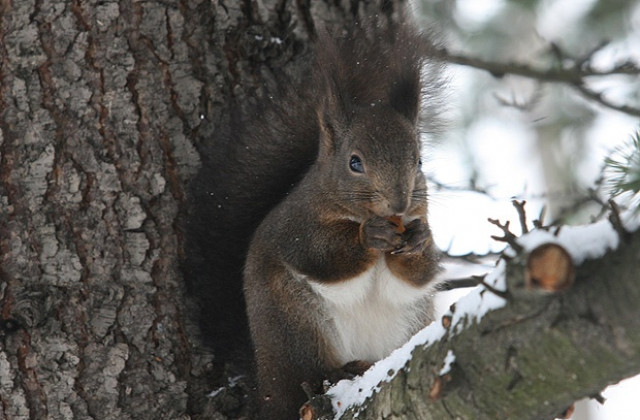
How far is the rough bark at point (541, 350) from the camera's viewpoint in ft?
3.18

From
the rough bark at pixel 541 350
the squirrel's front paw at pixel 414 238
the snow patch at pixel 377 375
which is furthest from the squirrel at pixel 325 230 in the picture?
the rough bark at pixel 541 350

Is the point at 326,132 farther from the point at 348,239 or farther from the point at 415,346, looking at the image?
the point at 415,346

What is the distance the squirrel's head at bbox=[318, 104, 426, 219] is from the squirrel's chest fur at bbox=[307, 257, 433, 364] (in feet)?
0.49

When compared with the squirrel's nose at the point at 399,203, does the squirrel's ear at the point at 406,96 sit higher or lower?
higher

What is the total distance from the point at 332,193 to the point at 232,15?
0.46 metres

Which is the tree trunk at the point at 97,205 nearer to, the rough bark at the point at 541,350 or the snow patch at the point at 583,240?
the rough bark at the point at 541,350

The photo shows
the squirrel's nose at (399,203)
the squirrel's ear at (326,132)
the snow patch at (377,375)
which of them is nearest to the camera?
the snow patch at (377,375)

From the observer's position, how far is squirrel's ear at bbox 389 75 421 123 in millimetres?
1911

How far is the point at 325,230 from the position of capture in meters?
1.91

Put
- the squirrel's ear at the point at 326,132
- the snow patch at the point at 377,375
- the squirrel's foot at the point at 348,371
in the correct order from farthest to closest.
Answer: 1. the squirrel's ear at the point at 326,132
2. the squirrel's foot at the point at 348,371
3. the snow patch at the point at 377,375

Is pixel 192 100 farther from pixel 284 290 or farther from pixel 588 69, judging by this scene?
pixel 588 69

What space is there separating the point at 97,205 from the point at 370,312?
0.62 metres

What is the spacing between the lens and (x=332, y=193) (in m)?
1.93

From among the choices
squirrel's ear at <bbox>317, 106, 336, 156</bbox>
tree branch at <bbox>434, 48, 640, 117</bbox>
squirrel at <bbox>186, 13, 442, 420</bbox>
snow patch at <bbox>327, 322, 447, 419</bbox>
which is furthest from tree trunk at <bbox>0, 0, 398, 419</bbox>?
tree branch at <bbox>434, 48, 640, 117</bbox>
